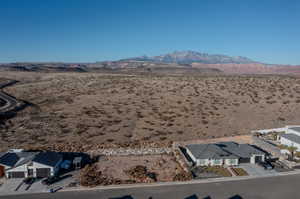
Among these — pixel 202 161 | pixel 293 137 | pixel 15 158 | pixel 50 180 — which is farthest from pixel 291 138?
pixel 15 158

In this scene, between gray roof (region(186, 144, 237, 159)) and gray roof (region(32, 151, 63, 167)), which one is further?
gray roof (region(186, 144, 237, 159))

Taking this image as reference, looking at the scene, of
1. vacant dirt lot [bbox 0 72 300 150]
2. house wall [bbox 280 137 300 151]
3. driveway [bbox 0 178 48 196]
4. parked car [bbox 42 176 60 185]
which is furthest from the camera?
vacant dirt lot [bbox 0 72 300 150]

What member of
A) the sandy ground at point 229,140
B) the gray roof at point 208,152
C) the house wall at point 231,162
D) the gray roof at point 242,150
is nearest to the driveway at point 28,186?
the gray roof at point 208,152

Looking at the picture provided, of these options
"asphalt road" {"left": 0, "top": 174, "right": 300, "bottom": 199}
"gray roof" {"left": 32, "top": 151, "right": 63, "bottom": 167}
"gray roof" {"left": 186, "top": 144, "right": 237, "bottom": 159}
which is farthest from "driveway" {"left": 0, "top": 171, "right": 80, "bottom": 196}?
"gray roof" {"left": 186, "top": 144, "right": 237, "bottom": 159}

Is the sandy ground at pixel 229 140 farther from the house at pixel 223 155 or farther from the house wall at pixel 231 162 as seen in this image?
the house wall at pixel 231 162

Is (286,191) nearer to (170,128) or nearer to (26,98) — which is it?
(170,128)

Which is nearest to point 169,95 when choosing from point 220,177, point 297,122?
point 297,122

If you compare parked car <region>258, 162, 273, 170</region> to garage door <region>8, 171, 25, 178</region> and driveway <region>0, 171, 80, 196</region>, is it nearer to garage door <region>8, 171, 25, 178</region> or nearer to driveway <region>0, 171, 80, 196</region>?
driveway <region>0, 171, 80, 196</region>

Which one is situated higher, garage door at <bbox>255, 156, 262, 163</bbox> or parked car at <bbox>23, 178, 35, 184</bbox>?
garage door at <bbox>255, 156, 262, 163</bbox>
